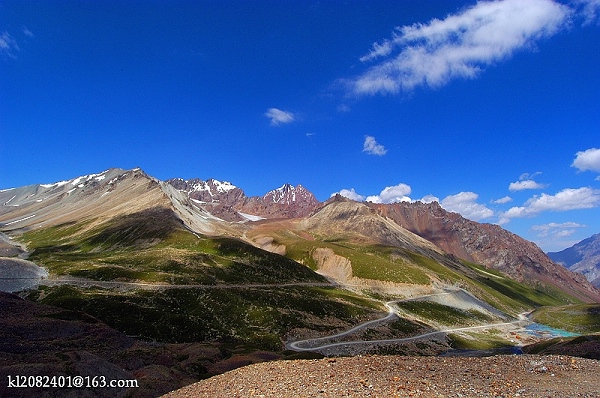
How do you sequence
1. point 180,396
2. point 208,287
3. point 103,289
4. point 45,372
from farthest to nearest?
point 208,287
point 103,289
point 45,372
point 180,396

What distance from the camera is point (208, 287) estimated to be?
129625mm

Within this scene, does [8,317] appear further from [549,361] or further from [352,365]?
[549,361]

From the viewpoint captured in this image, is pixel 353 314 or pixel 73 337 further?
pixel 353 314

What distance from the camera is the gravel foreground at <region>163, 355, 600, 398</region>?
2097 cm

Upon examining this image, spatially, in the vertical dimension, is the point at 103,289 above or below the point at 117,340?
above

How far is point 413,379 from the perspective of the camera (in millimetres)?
23031

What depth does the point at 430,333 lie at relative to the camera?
438 feet

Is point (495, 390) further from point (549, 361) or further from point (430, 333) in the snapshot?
point (430, 333)

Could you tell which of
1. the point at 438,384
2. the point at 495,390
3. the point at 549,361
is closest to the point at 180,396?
the point at 438,384

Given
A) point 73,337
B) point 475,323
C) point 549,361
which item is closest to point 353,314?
point 475,323

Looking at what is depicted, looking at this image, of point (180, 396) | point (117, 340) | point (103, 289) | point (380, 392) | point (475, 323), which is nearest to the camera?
point (380, 392)

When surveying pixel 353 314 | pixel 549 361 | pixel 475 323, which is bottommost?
pixel 475 323

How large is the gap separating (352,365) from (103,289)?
4296 inches

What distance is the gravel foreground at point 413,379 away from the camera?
21.0m
